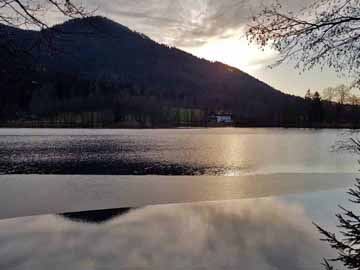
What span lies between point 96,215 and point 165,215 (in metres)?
1.81

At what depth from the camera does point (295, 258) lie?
7309 mm

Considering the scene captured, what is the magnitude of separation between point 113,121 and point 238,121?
3836cm

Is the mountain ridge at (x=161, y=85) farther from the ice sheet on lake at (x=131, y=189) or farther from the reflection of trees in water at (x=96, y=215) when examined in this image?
the reflection of trees in water at (x=96, y=215)

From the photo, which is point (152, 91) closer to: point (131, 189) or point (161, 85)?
point (161, 85)

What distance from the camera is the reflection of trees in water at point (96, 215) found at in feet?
34.2

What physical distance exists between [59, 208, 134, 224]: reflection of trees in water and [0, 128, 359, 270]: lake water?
0.08 feet

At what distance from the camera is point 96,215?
11.0 meters

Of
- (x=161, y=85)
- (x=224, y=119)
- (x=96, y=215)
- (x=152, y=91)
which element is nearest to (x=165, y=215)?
(x=96, y=215)

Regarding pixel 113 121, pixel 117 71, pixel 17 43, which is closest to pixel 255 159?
pixel 17 43

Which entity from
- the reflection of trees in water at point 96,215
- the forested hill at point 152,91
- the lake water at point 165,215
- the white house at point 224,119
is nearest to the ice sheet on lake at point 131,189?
the lake water at point 165,215

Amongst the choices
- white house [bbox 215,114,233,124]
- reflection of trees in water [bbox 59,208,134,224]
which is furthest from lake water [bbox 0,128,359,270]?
white house [bbox 215,114,233,124]

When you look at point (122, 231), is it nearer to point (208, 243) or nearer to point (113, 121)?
point (208, 243)

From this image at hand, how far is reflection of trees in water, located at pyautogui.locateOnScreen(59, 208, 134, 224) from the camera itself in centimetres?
1044

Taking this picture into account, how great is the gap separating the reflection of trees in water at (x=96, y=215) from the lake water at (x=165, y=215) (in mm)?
25
